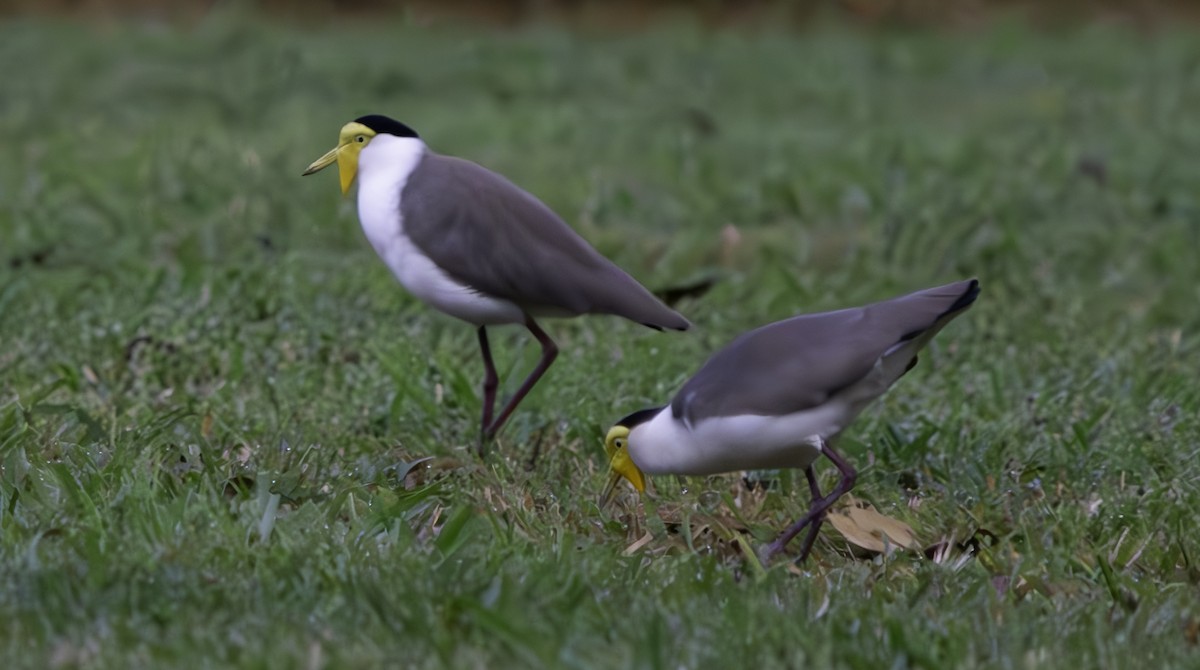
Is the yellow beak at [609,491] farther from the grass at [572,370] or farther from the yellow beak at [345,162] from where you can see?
the yellow beak at [345,162]

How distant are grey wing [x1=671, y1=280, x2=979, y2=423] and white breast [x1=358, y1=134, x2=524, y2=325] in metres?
0.71

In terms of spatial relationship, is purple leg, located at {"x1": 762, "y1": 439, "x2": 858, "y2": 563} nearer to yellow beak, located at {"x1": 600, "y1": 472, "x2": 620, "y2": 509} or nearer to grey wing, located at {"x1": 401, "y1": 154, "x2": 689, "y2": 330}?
yellow beak, located at {"x1": 600, "y1": 472, "x2": 620, "y2": 509}

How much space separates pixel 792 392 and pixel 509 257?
92 centimetres

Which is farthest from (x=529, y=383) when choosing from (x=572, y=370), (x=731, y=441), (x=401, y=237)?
(x=731, y=441)

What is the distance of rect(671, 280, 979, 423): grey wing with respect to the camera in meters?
4.11

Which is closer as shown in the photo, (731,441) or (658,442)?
(731,441)

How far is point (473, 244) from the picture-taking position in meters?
A: 4.65

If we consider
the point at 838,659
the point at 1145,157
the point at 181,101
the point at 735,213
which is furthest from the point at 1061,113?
the point at 838,659

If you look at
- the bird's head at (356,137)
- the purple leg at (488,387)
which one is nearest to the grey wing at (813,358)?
the purple leg at (488,387)

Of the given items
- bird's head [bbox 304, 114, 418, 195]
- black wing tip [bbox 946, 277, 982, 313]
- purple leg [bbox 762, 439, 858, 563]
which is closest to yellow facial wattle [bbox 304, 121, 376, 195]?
bird's head [bbox 304, 114, 418, 195]

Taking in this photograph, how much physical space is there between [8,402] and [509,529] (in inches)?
69.9

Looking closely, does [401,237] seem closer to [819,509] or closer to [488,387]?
[488,387]

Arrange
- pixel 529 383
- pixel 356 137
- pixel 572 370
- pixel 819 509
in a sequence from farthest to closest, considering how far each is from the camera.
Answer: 1. pixel 572 370
2. pixel 529 383
3. pixel 356 137
4. pixel 819 509

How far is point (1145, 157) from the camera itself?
8688mm
